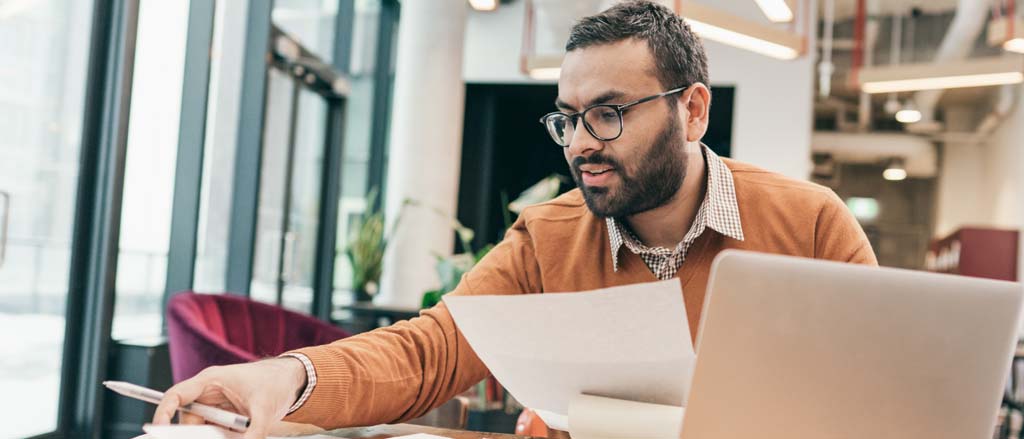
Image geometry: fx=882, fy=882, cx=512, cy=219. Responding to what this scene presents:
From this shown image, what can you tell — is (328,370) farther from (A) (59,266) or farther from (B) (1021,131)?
(B) (1021,131)

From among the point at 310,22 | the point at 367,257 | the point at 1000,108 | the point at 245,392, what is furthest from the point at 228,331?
the point at 1000,108

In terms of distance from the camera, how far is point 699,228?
147cm

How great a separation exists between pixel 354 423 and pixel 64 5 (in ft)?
8.98

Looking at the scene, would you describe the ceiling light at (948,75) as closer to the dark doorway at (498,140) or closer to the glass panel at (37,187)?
the dark doorway at (498,140)

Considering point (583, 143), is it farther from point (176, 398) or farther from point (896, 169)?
point (896, 169)

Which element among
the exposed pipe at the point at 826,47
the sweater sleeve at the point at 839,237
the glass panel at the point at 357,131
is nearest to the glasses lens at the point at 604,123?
the sweater sleeve at the point at 839,237

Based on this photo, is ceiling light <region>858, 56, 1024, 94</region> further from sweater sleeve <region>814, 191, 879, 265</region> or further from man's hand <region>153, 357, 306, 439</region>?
man's hand <region>153, 357, 306, 439</region>

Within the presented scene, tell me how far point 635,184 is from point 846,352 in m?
0.69

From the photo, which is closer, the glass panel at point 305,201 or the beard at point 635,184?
the beard at point 635,184

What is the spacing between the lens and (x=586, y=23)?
4.90 feet

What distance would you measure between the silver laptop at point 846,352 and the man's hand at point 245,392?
0.49 m

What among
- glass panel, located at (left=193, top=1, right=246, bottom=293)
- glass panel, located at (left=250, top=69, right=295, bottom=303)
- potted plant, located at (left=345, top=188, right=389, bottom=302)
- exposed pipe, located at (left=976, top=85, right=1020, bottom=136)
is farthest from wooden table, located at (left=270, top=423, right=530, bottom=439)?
exposed pipe, located at (left=976, top=85, right=1020, bottom=136)

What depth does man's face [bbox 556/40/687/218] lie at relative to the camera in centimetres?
143

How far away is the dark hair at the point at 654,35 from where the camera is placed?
57.5 inches
